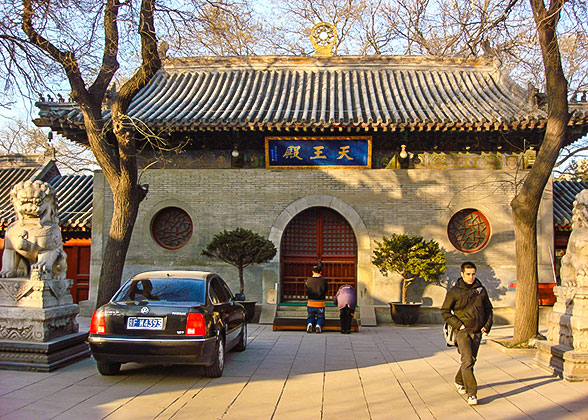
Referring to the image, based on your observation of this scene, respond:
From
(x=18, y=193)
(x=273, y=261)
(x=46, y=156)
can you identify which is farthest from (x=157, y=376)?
(x=46, y=156)

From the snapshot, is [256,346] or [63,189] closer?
[256,346]

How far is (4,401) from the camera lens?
5.36 m

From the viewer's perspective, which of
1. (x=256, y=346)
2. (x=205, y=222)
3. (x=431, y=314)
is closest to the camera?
(x=256, y=346)

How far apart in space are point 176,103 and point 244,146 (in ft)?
7.95

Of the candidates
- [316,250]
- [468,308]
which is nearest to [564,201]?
[316,250]

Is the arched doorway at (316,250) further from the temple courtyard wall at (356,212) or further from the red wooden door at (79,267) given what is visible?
the red wooden door at (79,267)

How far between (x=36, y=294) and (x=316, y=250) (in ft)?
25.8

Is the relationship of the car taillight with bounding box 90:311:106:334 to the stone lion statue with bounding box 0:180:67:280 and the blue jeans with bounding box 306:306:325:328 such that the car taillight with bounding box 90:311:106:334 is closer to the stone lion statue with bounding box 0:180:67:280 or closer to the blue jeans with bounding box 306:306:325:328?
the stone lion statue with bounding box 0:180:67:280

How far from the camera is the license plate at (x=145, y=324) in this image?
600 centimetres

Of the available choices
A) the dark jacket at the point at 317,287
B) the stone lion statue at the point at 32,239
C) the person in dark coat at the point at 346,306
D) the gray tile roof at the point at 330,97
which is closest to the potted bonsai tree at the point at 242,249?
the dark jacket at the point at 317,287

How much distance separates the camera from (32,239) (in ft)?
23.7

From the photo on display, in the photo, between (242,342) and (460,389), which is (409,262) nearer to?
(242,342)

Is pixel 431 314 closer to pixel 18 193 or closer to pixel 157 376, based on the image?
pixel 157 376

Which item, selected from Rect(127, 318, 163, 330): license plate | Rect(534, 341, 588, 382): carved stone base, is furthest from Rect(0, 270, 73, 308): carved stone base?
Rect(534, 341, 588, 382): carved stone base
